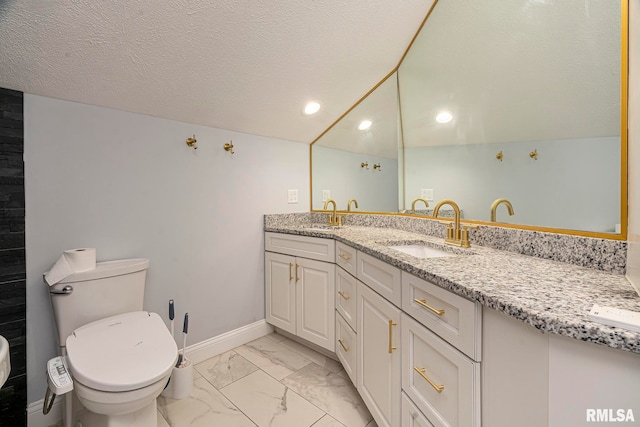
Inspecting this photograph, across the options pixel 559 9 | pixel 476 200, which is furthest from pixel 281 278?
pixel 559 9

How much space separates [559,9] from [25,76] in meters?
2.16

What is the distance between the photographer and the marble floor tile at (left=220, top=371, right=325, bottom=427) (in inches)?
53.7

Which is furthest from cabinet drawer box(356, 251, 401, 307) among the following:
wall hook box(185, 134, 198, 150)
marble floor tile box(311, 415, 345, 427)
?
wall hook box(185, 134, 198, 150)

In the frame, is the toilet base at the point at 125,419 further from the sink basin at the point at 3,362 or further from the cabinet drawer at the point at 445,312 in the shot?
the cabinet drawer at the point at 445,312

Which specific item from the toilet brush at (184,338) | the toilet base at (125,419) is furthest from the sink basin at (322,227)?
the toilet base at (125,419)

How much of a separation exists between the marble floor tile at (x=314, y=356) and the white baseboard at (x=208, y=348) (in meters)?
0.23

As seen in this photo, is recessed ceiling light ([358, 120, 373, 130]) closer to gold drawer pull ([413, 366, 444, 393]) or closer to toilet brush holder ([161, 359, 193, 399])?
gold drawer pull ([413, 366, 444, 393])

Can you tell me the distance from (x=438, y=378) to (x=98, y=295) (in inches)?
60.0

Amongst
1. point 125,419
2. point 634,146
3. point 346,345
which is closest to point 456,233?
point 634,146

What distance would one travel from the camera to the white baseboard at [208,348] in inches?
51.4

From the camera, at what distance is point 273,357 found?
1924 millimetres

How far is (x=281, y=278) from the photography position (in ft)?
6.87

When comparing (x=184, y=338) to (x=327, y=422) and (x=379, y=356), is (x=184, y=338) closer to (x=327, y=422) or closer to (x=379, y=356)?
(x=327, y=422)

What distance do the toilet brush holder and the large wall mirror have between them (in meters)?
1.69
